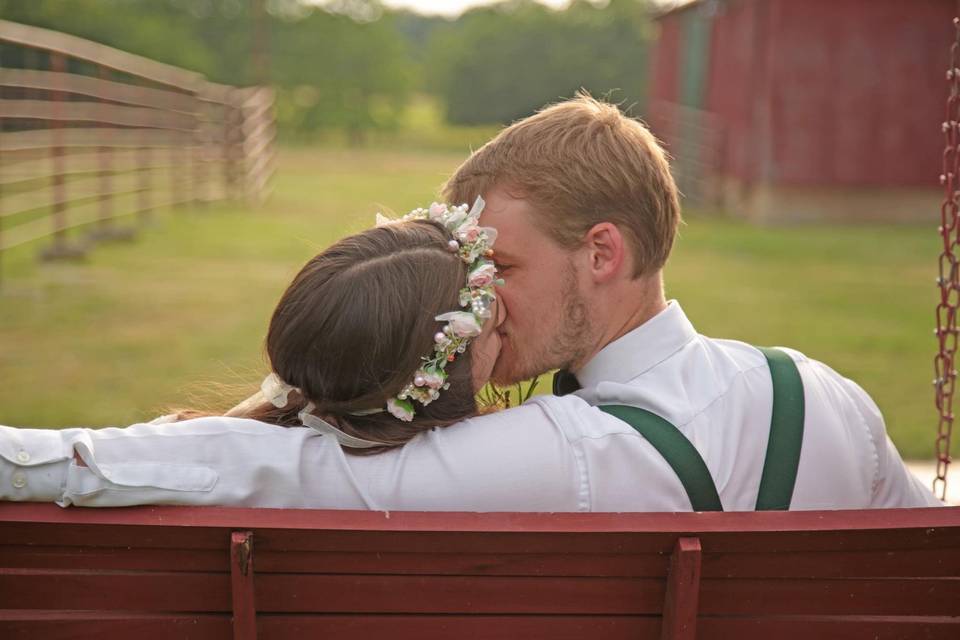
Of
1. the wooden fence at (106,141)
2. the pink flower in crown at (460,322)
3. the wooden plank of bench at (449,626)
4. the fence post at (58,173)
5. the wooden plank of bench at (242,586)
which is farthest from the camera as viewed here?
the wooden fence at (106,141)

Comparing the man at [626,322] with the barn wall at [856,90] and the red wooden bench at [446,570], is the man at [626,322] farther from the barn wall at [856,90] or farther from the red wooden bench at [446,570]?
the barn wall at [856,90]

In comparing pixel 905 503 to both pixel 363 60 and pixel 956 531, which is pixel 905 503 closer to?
pixel 956 531

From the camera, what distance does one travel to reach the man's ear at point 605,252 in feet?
8.85

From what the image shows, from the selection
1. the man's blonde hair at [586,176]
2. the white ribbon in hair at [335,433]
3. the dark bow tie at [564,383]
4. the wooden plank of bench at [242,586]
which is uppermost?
the man's blonde hair at [586,176]

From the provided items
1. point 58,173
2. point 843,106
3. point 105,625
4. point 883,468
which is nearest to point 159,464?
point 105,625

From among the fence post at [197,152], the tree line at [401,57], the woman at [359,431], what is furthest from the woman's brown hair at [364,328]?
the tree line at [401,57]

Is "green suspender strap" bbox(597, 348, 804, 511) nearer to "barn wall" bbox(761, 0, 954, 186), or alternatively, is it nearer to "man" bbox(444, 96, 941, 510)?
"man" bbox(444, 96, 941, 510)

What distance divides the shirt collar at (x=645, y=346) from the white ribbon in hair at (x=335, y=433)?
67cm

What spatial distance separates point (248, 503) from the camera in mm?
2094

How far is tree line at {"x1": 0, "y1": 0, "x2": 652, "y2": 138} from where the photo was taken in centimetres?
4878

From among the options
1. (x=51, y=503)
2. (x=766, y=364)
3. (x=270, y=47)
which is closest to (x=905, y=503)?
(x=766, y=364)

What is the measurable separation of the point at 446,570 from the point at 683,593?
0.40m

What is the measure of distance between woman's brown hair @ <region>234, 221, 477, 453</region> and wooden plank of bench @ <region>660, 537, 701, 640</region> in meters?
0.60

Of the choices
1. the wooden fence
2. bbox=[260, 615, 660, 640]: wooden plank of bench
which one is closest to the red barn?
the wooden fence
